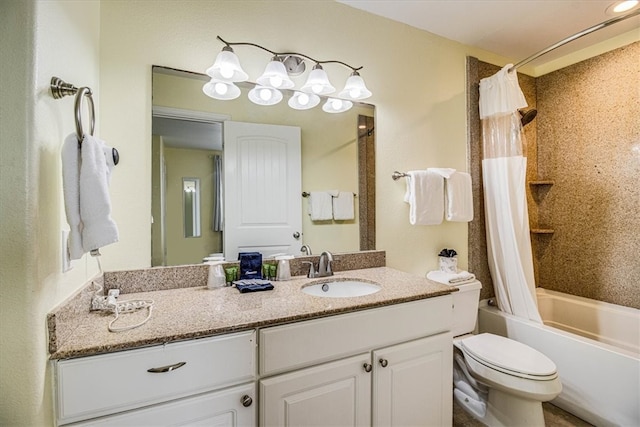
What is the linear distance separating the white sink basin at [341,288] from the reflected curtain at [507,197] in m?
1.22

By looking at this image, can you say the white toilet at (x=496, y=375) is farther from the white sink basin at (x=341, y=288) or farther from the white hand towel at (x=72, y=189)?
the white hand towel at (x=72, y=189)

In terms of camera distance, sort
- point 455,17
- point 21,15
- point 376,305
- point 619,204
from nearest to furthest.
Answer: point 21,15
point 376,305
point 455,17
point 619,204

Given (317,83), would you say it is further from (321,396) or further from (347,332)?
(321,396)

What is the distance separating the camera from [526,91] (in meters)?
2.58

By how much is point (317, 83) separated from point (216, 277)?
112 cm

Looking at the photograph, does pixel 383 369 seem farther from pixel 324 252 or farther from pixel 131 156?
pixel 131 156

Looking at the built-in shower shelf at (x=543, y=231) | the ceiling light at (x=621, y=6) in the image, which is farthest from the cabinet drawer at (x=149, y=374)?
the ceiling light at (x=621, y=6)

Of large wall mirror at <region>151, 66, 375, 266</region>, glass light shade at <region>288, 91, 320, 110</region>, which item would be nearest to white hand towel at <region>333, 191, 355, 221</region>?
large wall mirror at <region>151, 66, 375, 266</region>

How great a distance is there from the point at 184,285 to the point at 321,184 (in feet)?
2.94

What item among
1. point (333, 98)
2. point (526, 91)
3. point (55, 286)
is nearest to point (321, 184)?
point (333, 98)

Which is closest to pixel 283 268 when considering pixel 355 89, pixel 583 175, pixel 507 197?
pixel 355 89

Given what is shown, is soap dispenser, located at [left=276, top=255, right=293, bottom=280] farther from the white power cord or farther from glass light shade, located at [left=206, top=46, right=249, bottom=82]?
glass light shade, located at [left=206, top=46, right=249, bottom=82]

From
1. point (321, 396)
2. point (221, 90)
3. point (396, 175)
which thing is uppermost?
point (221, 90)

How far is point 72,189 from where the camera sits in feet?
2.73
